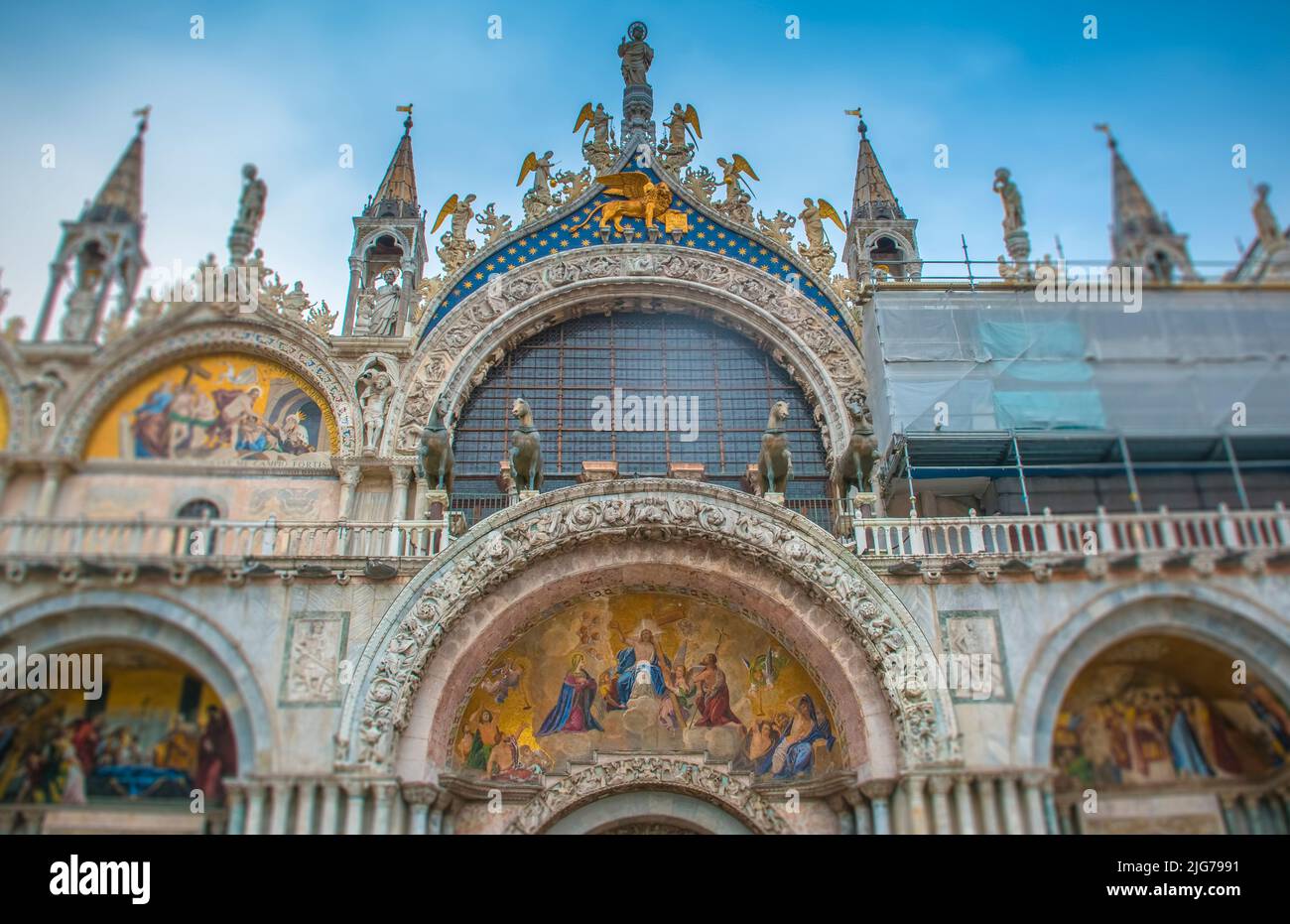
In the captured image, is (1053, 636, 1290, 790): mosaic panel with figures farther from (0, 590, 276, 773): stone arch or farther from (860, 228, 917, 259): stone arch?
(0, 590, 276, 773): stone arch

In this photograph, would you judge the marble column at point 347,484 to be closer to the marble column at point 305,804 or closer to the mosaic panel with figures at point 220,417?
the mosaic panel with figures at point 220,417

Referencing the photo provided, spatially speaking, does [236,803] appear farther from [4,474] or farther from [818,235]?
[818,235]

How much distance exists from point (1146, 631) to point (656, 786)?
21.2ft

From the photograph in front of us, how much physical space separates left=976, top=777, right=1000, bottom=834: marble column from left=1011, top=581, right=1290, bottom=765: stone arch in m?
0.80

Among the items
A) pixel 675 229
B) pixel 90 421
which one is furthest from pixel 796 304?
pixel 90 421

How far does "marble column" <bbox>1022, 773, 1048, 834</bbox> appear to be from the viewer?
11.3m

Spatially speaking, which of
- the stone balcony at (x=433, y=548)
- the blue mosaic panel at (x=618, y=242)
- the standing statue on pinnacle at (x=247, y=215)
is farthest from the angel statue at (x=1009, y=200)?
the standing statue on pinnacle at (x=247, y=215)

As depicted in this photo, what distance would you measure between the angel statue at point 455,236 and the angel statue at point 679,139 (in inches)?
143

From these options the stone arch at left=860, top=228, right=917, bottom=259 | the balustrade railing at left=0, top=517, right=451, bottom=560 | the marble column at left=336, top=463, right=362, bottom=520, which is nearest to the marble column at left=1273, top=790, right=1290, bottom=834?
the stone arch at left=860, top=228, right=917, bottom=259

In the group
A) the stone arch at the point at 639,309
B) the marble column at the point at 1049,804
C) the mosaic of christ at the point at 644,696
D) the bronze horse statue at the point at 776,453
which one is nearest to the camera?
the marble column at the point at 1049,804

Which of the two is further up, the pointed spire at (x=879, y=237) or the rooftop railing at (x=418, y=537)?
the pointed spire at (x=879, y=237)

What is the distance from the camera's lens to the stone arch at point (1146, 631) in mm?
11891

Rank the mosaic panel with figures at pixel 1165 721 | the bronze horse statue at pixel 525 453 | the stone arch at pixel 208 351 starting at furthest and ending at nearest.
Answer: the stone arch at pixel 208 351 → the bronze horse statue at pixel 525 453 → the mosaic panel with figures at pixel 1165 721

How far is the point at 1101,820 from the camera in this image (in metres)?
12.2
